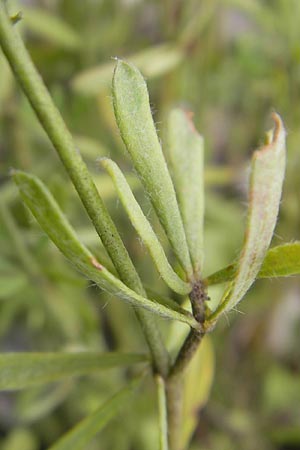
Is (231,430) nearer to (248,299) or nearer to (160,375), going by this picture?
(248,299)

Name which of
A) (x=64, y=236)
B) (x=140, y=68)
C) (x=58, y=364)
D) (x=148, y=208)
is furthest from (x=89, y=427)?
(x=140, y=68)

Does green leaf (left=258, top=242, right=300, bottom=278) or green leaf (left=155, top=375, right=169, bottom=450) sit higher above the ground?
green leaf (left=258, top=242, right=300, bottom=278)

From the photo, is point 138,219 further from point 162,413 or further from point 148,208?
point 148,208

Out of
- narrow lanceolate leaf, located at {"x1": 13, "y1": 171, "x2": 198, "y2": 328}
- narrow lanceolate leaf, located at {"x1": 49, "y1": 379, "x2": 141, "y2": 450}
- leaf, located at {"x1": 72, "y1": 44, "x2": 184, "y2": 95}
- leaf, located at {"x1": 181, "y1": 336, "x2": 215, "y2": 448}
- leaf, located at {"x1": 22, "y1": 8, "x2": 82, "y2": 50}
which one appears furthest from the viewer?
leaf, located at {"x1": 22, "y1": 8, "x2": 82, "y2": 50}

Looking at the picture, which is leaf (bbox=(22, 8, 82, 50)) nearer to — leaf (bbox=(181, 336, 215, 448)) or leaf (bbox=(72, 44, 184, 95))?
leaf (bbox=(72, 44, 184, 95))

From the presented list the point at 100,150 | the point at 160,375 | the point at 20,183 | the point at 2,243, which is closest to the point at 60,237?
the point at 20,183

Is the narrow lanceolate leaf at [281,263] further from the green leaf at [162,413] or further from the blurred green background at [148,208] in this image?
the blurred green background at [148,208]

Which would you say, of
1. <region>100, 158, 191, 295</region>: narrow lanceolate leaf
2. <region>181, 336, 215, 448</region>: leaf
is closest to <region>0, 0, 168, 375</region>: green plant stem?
<region>100, 158, 191, 295</region>: narrow lanceolate leaf
